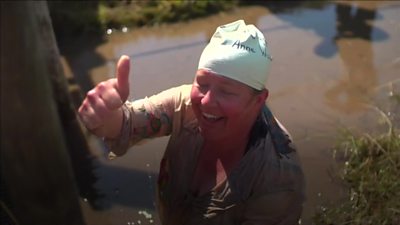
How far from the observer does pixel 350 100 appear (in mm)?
4516

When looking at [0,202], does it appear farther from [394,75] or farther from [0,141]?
[394,75]

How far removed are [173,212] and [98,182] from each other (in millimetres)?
1435

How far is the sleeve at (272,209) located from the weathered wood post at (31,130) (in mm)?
665

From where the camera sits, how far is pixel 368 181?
3.41m

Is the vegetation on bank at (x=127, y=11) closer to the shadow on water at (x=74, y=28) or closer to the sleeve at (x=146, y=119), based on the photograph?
the shadow on water at (x=74, y=28)

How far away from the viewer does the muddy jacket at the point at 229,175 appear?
2225mm

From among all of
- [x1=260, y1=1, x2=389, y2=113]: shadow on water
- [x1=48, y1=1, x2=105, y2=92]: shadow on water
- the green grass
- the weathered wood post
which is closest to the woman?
the weathered wood post

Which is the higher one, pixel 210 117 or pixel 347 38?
pixel 210 117

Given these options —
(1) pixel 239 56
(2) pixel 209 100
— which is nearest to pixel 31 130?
(2) pixel 209 100

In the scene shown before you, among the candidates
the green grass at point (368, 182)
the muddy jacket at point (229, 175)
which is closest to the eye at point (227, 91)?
the muddy jacket at point (229, 175)

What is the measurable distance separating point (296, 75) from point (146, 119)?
9.31 ft

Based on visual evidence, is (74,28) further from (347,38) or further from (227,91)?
(227,91)

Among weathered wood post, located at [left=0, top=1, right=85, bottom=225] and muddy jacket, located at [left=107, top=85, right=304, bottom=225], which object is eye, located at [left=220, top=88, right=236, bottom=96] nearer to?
muddy jacket, located at [left=107, top=85, right=304, bottom=225]

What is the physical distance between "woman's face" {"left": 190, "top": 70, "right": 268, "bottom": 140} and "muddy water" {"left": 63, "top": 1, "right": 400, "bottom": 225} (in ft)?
4.43
